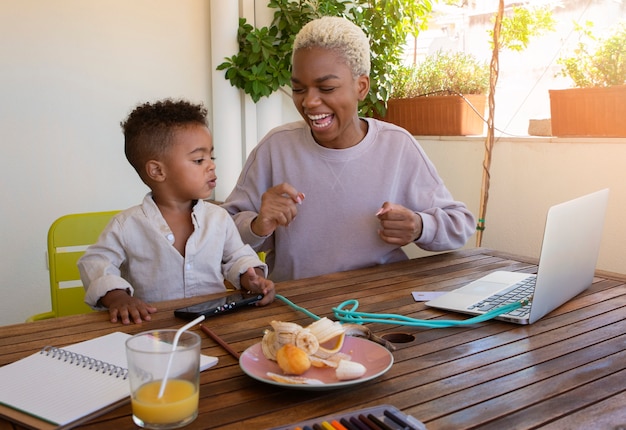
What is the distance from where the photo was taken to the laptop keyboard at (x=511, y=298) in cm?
140

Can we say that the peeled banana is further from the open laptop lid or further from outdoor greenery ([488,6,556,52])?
outdoor greenery ([488,6,556,52])

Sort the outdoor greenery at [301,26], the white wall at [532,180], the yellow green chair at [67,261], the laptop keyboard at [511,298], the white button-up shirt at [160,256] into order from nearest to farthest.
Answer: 1. the laptop keyboard at [511,298]
2. the white button-up shirt at [160,256]
3. the yellow green chair at [67,261]
4. the white wall at [532,180]
5. the outdoor greenery at [301,26]

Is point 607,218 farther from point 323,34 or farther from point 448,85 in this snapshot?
point 323,34

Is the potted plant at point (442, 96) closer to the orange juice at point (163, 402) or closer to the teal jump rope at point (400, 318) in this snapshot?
the teal jump rope at point (400, 318)

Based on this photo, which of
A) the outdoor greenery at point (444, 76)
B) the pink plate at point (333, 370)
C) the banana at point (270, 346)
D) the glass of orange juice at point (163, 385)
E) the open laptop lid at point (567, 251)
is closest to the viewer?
the glass of orange juice at point (163, 385)

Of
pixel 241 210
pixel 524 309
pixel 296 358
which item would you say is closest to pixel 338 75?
pixel 241 210

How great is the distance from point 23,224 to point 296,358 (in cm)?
231

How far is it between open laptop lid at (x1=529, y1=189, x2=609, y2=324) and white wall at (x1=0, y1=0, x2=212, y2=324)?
7.53 ft

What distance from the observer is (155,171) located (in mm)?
1718

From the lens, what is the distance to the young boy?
5.36 ft

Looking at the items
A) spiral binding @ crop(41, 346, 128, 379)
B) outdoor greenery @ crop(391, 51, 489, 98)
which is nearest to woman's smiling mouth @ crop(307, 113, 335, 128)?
spiral binding @ crop(41, 346, 128, 379)

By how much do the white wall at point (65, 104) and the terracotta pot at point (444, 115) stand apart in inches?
51.2

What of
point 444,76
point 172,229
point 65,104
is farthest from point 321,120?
point 444,76

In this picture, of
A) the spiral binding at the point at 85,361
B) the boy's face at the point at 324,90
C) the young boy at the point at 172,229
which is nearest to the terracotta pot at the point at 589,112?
the boy's face at the point at 324,90
